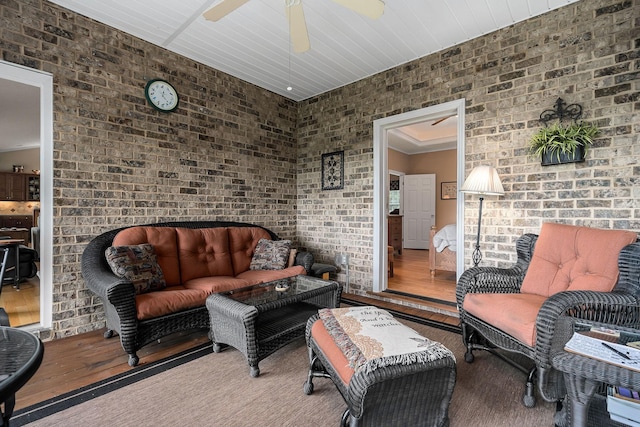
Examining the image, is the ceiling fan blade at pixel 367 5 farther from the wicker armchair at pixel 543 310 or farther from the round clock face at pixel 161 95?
the round clock face at pixel 161 95

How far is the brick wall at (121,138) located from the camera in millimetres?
2562

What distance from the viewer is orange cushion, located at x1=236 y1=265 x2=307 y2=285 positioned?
9.75ft

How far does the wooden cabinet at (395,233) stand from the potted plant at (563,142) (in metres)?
4.42

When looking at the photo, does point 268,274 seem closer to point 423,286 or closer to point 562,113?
point 423,286

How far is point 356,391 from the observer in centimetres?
122

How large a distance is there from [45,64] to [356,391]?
346 centimetres

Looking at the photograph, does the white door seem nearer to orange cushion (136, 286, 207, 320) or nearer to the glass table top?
the glass table top

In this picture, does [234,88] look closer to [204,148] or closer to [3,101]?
[204,148]

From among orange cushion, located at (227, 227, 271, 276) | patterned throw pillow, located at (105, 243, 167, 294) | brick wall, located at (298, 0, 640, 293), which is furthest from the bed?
patterned throw pillow, located at (105, 243, 167, 294)

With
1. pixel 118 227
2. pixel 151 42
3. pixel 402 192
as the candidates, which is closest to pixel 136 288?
pixel 118 227

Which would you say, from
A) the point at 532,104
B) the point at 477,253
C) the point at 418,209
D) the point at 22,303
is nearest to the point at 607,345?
the point at 477,253

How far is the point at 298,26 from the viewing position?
2111mm

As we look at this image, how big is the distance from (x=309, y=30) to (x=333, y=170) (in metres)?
1.84

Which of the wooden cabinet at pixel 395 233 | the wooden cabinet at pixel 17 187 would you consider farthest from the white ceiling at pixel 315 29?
the wooden cabinet at pixel 17 187
